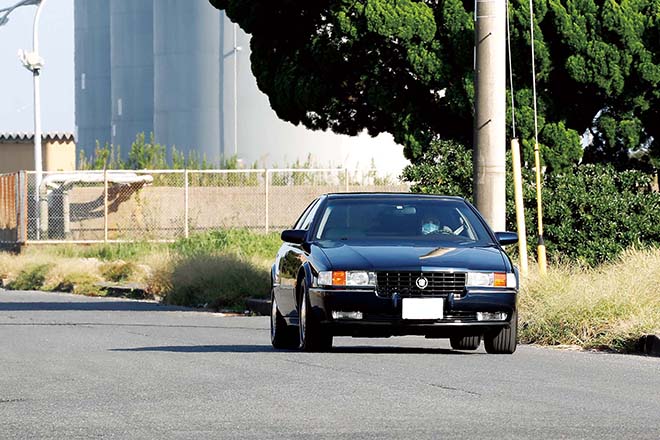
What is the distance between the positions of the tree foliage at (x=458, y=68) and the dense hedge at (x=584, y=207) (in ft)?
1.47

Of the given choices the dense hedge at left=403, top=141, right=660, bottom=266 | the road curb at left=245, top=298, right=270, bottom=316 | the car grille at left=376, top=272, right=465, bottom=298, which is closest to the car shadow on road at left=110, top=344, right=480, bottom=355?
the car grille at left=376, top=272, right=465, bottom=298

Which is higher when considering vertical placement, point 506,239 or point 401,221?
point 401,221

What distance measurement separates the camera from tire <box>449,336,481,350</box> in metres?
15.6

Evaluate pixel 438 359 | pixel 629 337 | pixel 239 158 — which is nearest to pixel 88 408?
pixel 438 359

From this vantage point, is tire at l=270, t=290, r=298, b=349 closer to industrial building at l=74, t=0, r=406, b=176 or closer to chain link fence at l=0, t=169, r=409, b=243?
chain link fence at l=0, t=169, r=409, b=243

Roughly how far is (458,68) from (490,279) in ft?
34.2

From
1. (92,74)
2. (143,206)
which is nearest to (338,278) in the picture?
(143,206)

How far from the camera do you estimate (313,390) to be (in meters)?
11.3

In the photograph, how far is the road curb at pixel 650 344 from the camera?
1523 centimetres

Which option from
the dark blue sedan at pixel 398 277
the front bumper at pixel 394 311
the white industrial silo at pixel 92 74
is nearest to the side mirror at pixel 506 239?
the dark blue sedan at pixel 398 277

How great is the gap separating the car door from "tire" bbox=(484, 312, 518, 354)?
5.98 ft

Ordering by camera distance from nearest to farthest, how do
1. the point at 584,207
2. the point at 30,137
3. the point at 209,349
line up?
the point at 209,349
the point at 584,207
the point at 30,137

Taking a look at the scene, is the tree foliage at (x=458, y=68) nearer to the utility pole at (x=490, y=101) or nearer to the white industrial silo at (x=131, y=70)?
the utility pole at (x=490, y=101)

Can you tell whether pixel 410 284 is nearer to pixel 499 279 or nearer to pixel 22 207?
pixel 499 279
